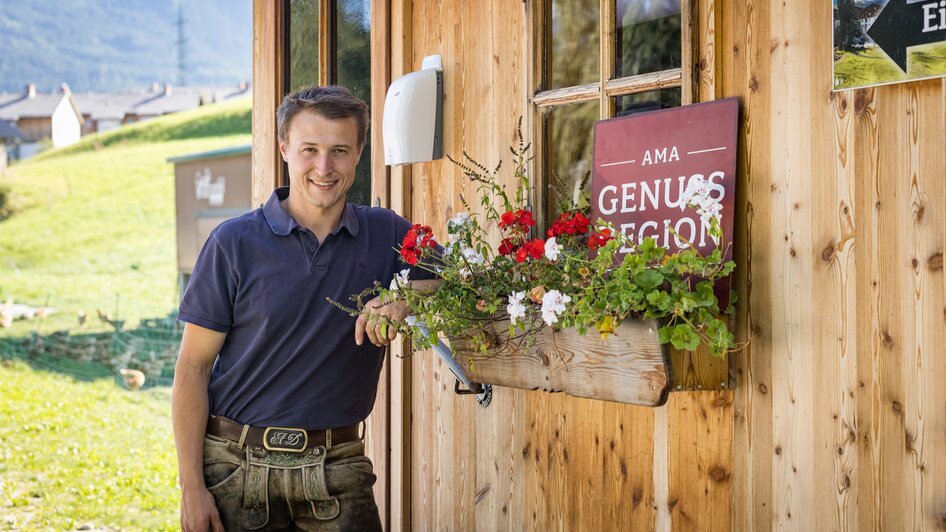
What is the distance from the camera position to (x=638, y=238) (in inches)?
79.6

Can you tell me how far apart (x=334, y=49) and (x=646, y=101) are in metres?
1.61

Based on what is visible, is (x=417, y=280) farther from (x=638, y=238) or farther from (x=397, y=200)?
(x=397, y=200)

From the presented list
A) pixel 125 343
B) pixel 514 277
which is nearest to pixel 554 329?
pixel 514 277

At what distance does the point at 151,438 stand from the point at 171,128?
13.3 m

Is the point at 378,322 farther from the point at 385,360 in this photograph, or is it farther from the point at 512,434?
the point at 385,360

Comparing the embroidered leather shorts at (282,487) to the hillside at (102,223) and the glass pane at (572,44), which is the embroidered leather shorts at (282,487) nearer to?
the glass pane at (572,44)

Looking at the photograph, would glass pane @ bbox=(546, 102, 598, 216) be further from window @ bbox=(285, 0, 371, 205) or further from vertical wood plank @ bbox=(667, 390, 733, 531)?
window @ bbox=(285, 0, 371, 205)

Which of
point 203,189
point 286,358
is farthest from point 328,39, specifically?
point 203,189

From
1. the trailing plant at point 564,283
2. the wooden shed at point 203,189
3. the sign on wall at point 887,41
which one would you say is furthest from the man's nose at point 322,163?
the wooden shed at point 203,189

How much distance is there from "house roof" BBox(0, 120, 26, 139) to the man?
19.2 metres

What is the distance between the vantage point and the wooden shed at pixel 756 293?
1653mm

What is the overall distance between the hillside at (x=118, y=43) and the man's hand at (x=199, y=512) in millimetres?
22729

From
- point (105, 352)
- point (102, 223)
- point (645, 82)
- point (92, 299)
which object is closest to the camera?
point (645, 82)

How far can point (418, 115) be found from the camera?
267 centimetres
